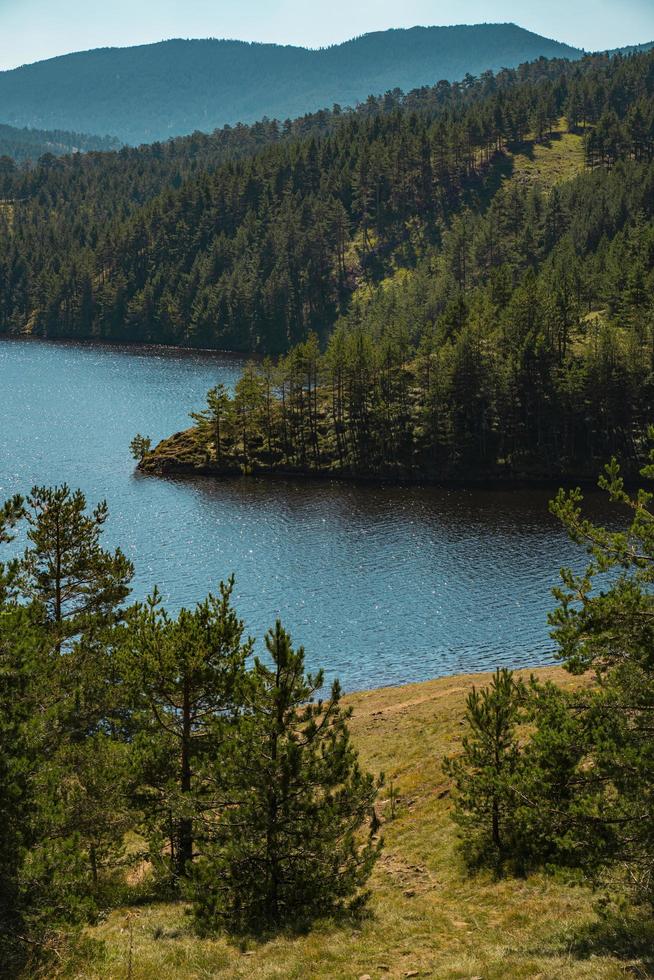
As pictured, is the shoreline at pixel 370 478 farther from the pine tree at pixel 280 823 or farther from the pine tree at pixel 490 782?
the pine tree at pixel 280 823

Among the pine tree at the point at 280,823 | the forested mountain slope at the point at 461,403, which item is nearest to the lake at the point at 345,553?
the forested mountain slope at the point at 461,403

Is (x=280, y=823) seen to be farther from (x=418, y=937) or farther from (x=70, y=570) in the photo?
(x=70, y=570)

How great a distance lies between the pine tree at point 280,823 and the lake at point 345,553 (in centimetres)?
3509

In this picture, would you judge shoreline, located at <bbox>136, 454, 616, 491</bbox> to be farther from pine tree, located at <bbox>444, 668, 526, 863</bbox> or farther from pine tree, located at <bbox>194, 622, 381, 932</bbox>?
pine tree, located at <bbox>194, 622, 381, 932</bbox>

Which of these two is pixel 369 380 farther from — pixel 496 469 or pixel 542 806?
pixel 542 806

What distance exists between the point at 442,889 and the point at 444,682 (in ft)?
92.5

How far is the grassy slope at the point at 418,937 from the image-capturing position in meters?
21.5

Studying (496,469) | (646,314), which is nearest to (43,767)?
(496,469)

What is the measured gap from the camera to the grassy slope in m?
21.5

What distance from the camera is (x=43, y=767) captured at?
971 inches

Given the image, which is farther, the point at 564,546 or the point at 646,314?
the point at 646,314

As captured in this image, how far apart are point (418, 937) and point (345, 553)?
→ 65.7 meters

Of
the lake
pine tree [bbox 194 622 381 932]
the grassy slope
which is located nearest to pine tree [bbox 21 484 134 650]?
pine tree [bbox 194 622 381 932]

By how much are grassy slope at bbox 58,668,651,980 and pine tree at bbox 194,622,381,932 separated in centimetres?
115
